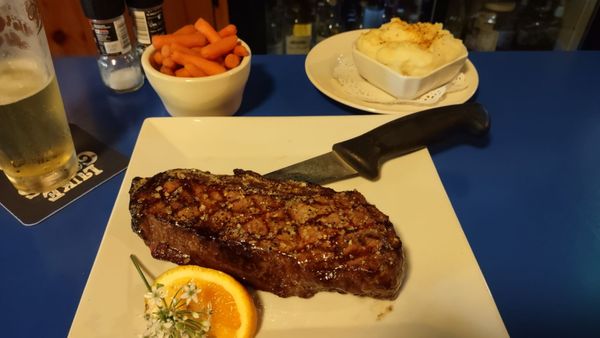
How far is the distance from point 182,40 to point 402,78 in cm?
60

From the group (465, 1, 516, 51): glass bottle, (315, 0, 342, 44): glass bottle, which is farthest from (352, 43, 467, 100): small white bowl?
(465, 1, 516, 51): glass bottle

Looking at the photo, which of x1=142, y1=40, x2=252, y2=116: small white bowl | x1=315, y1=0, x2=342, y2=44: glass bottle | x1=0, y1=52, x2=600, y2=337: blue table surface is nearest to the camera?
x1=0, y1=52, x2=600, y2=337: blue table surface

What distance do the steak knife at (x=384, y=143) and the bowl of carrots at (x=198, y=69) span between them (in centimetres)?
31

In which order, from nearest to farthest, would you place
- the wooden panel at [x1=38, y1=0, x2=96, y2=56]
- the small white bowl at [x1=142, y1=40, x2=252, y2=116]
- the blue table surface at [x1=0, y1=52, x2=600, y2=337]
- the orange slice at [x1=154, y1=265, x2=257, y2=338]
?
1. the orange slice at [x1=154, y1=265, x2=257, y2=338]
2. the blue table surface at [x1=0, y1=52, x2=600, y2=337]
3. the small white bowl at [x1=142, y1=40, x2=252, y2=116]
4. the wooden panel at [x1=38, y1=0, x2=96, y2=56]

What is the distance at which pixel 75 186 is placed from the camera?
106cm

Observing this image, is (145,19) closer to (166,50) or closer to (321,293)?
(166,50)

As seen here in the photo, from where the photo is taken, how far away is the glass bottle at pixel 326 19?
2.39 metres

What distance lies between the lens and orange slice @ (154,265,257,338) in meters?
0.72

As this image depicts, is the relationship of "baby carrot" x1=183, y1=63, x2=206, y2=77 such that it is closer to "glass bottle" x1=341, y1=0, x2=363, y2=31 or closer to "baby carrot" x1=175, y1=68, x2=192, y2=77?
"baby carrot" x1=175, y1=68, x2=192, y2=77

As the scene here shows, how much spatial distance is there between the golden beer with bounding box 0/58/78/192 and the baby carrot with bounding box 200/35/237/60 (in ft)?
1.22

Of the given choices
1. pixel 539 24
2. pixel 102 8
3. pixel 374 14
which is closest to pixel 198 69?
pixel 102 8

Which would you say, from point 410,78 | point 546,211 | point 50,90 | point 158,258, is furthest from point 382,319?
point 50,90

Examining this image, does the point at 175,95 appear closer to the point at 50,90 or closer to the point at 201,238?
the point at 50,90

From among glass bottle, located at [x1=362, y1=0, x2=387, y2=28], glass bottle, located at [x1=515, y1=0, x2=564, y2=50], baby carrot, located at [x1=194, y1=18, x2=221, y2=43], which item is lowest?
glass bottle, located at [x1=515, y1=0, x2=564, y2=50]
